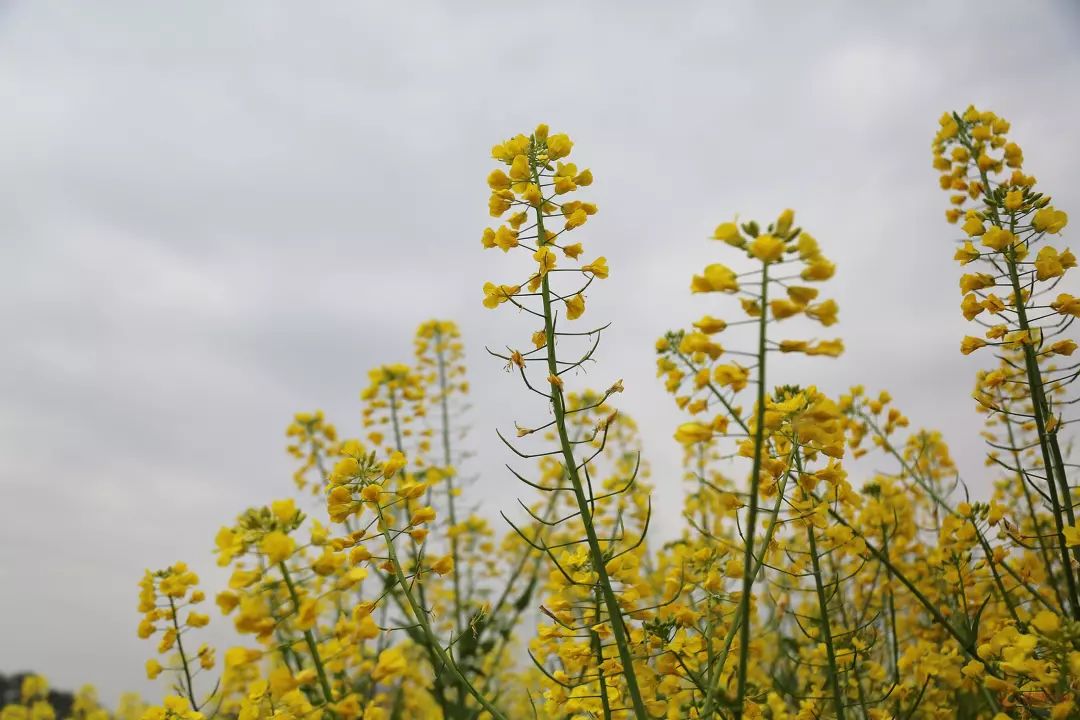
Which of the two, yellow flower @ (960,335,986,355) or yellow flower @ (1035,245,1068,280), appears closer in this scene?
yellow flower @ (1035,245,1068,280)

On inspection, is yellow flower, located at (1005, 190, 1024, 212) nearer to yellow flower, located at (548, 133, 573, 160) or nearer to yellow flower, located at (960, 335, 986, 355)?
yellow flower, located at (960, 335, 986, 355)

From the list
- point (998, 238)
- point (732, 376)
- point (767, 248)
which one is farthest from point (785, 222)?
point (998, 238)

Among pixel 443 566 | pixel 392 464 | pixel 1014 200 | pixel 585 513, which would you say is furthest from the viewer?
pixel 1014 200

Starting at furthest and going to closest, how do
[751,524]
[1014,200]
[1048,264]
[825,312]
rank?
[1014,200], [1048,264], [825,312], [751,524]

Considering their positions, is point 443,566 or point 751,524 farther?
point 443,566

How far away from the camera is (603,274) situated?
2963 millimetres

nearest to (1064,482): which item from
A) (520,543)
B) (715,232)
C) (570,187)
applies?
(715,232)

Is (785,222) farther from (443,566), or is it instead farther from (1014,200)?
(1014,200)

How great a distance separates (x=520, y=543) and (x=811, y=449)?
671 centimetres

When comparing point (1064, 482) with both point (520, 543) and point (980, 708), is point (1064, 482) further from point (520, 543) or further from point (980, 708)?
point (520, 543)

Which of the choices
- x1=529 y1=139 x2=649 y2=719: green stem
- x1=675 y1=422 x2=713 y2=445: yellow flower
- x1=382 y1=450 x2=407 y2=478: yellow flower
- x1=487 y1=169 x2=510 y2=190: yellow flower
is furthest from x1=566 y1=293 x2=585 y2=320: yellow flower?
x1=382 y1=450 x2=407 y2=478: yellow flower

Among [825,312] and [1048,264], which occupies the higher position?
[1048,264]

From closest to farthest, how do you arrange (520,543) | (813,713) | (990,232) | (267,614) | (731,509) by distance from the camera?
1. (267,614)
2. (731,509)
3. (813,713)
4. (990,232)
5. (520,543)

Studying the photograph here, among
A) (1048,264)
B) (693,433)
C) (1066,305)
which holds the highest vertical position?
(1048,264)
